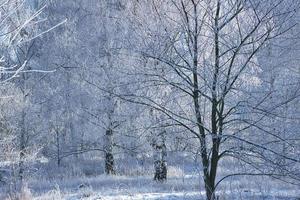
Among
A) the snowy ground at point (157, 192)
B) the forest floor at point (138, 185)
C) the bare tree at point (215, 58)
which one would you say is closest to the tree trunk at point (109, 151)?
the forest floor at point (138, 185)

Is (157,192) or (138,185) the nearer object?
(157,192)

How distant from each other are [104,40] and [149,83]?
863 centimetres

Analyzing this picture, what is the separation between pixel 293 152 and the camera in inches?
246

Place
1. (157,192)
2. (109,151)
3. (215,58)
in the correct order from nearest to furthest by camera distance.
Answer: (215,58)
(157,192)
(109,151)

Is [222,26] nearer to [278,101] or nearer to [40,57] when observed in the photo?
[278,101]

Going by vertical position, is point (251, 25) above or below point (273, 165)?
above

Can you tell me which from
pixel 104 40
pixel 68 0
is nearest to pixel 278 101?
pixel 104 40

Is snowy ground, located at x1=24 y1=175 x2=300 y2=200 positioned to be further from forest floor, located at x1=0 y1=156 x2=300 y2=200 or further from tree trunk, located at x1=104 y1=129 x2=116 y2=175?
tree trunk, located at x1=104 y1=129 x2=116 y2=175

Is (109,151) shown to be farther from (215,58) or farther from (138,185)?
(215,58)

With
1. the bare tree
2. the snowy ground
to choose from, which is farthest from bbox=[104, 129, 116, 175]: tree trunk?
the bare tree

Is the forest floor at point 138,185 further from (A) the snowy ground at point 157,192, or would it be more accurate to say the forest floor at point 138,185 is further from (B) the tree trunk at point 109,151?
(B) the tree trunk at point 109,151

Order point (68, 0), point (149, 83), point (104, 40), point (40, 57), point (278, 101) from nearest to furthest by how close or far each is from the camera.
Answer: point (278, 101) < point (149, 83) < point (104, 40) < point (68, 0) < point (40, 57)

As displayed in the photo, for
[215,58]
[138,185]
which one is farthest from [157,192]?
[215,58]

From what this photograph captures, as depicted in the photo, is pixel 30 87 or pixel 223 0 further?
pixel 30 87
